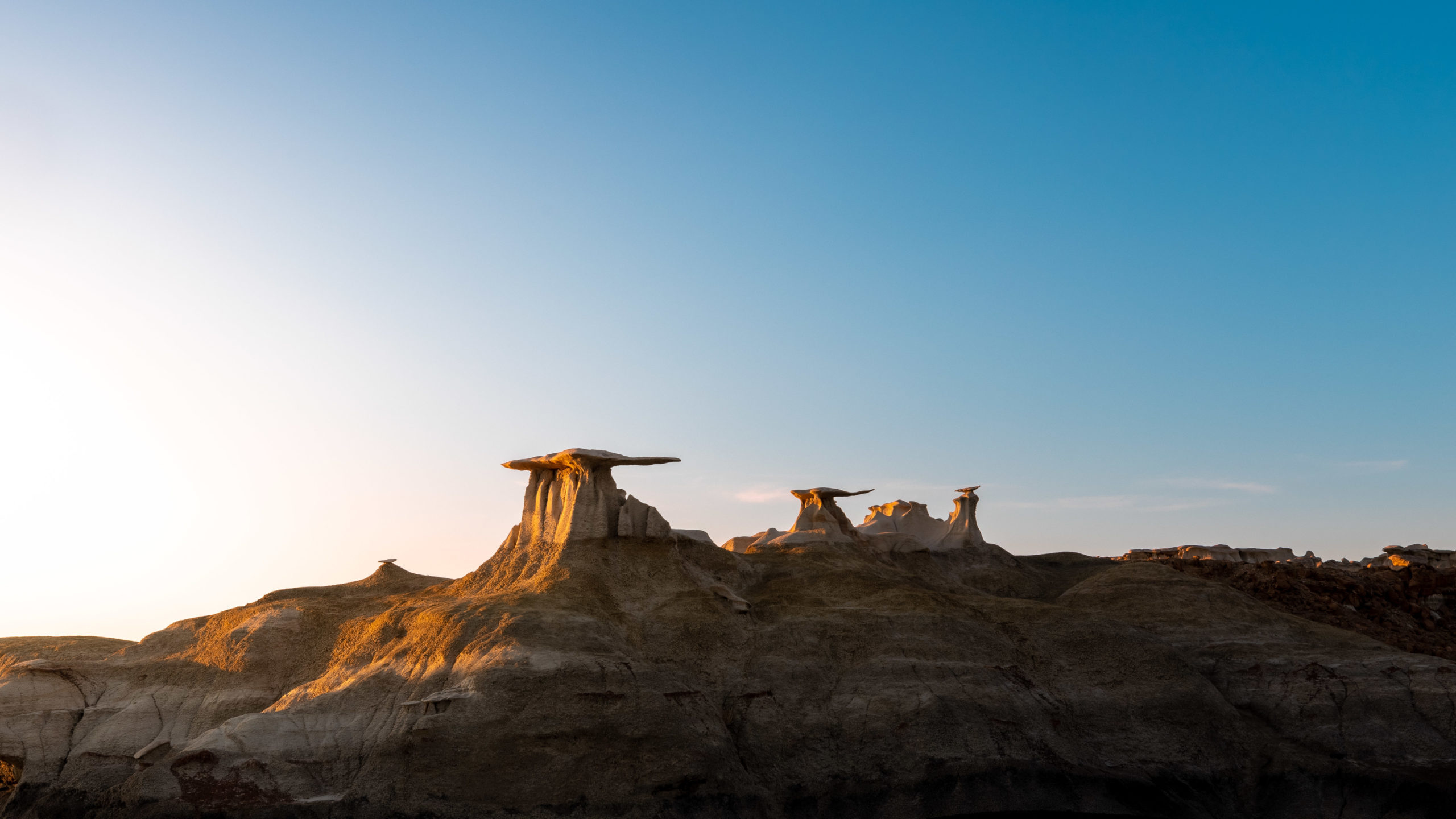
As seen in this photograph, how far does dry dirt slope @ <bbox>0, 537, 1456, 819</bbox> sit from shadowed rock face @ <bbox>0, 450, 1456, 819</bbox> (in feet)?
0.35

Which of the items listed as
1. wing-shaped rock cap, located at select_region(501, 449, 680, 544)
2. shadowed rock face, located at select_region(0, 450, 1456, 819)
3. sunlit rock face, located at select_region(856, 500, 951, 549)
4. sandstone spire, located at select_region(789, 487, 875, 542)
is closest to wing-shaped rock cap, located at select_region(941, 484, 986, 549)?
sunlit rock face, located at select_region(856, 500, 951, 549)

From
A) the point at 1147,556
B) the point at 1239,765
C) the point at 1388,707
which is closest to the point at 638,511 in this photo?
the point at 1239,765

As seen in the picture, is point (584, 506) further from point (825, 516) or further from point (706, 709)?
point (825, 516)

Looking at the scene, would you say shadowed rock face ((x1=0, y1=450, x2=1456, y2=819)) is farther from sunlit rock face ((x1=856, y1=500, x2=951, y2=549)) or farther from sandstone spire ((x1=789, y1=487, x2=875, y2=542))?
sunlit rock face ((x1=856, y1=500, x2=951, y2=549))

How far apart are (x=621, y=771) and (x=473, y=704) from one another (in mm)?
5599

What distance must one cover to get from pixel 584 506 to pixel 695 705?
13901 mm

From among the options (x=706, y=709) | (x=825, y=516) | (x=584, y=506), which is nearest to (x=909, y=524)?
(x=825, y=516)

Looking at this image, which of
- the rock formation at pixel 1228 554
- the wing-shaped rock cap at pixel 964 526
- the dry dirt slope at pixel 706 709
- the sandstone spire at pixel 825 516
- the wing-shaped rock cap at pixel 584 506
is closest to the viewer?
the dry dirt slope at pixel 706 709

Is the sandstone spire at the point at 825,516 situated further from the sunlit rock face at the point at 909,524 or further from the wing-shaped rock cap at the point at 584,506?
the wing-shaped rock cap at the point at 584,506

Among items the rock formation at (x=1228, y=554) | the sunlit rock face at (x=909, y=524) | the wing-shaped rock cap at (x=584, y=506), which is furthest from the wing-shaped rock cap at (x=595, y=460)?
the rock formation at (x=1228, y=554)

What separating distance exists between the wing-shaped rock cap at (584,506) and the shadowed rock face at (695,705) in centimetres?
17

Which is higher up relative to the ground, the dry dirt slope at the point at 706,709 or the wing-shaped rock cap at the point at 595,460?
the wing-shaped rock cap at the point at 595,460

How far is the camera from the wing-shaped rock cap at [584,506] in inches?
1843

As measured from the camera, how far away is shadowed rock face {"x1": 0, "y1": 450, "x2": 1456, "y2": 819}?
32.6 metres
